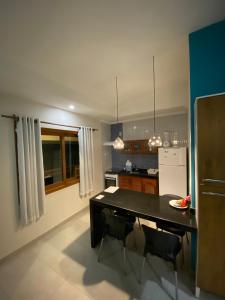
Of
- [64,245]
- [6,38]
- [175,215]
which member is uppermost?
[6,38]

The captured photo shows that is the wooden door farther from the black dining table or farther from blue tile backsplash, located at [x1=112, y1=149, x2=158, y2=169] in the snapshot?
blue tile backsplash, located at [x1=112, y1=149, x2=158, y2=169]

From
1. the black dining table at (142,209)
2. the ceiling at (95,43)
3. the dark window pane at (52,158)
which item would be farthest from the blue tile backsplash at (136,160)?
the ceiling at (95,43)

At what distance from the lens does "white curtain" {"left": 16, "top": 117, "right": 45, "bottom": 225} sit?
2.35 m

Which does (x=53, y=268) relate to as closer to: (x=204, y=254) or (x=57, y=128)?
(x=204, y=254)

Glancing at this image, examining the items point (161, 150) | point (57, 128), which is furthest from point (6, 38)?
point (161, 150)

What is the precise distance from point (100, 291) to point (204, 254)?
3.99ft

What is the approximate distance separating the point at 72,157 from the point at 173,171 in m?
2.56

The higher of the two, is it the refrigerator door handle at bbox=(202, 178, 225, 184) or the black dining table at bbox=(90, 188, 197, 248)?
the refrigerator door handle at bbox=(202, 178, 225, 184)

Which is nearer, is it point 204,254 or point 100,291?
point 204,254

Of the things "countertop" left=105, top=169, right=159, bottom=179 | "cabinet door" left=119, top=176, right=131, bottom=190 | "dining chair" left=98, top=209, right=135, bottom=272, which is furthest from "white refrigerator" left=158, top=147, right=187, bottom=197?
"dining chair" left=98, top=209, right=135, bottom=272

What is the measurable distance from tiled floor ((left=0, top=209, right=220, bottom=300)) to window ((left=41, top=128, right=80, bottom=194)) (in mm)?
1115

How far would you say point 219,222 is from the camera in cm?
133

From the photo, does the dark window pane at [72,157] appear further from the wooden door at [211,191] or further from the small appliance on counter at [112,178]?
the wooden door at [211,191]

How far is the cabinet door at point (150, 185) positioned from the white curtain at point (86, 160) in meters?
1.50
